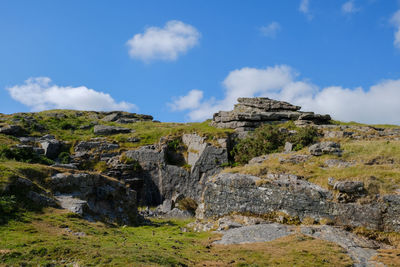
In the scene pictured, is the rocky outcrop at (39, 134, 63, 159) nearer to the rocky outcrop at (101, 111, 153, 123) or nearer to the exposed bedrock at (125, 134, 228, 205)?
the exposed bedrock at (125, 134, 228, 205)

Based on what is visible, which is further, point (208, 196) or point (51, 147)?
point (51, 147)

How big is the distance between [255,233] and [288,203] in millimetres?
4760

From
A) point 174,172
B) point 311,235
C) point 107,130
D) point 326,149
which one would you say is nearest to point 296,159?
point 326,149

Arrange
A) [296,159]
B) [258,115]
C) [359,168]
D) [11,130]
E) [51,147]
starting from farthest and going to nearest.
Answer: [11,130] → [258,115] → [51,147] → [296,159] → [359,168]

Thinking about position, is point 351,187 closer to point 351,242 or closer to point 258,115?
point 351,242

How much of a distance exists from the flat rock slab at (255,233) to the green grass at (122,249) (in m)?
0.84

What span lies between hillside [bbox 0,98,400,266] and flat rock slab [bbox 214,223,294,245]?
142 mm

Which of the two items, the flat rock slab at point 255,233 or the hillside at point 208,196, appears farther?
the flat rock slab at point 255,233

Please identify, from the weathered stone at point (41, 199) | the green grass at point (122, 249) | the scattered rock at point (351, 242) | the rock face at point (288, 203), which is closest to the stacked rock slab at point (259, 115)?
the rock face at point (288, 203)

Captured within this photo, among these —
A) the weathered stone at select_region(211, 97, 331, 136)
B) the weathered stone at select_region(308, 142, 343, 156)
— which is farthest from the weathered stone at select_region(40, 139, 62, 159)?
the weathered stone at select_region(308, 142, 343, 156)

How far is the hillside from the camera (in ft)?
48.5

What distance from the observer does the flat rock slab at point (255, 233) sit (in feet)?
60.7

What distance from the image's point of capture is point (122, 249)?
13789 millimetres

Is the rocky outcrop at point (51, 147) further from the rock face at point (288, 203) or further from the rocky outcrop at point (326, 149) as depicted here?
the rocky outcrop at point (326, 149)
